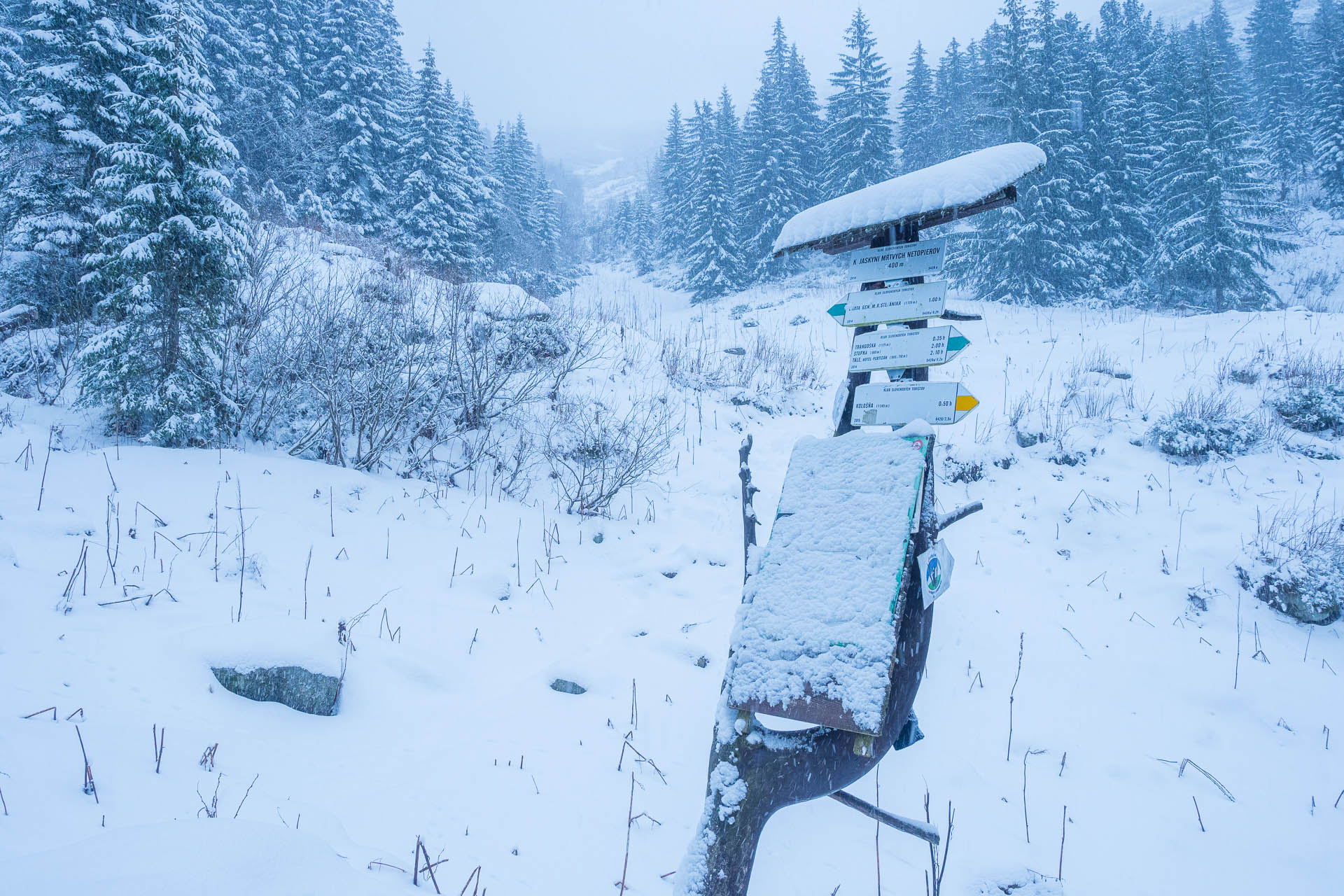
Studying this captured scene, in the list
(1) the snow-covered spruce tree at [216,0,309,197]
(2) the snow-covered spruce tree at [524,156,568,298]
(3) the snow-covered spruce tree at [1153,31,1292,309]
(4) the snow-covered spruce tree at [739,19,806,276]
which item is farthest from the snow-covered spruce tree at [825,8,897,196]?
(1) the snow-covered spruce tree at [216,0,309,197]

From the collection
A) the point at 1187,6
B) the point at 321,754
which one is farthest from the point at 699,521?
the point at 1187,6

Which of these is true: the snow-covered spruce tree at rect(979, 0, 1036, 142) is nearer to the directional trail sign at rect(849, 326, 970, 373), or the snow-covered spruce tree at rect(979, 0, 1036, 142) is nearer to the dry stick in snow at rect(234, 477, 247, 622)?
the directional trail sign at rect(849, 326, 970, 373)

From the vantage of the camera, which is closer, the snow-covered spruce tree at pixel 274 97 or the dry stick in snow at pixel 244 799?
the dry stick in snow at pixel 244 799

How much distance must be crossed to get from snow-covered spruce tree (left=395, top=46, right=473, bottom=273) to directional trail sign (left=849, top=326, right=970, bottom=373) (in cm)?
2010

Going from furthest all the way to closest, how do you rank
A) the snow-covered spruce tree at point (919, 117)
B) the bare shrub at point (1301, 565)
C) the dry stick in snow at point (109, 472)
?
the snow-covered spruce tree at point (919, 117), the dry stick in snow at point (109, 472), the bare shrub at point (1301, 565)

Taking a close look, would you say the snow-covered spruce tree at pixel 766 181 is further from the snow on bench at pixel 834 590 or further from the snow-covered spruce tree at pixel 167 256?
the snow on bench at pixel 834 590

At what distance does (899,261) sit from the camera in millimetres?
3254

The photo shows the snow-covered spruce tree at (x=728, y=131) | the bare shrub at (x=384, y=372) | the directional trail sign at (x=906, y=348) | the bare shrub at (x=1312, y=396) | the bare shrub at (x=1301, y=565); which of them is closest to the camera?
the directional trail sign at (x=906, y=348)

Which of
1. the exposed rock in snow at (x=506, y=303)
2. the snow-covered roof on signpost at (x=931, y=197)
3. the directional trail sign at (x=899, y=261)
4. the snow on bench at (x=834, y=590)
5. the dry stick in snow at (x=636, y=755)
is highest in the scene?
the exposed rock in snow at (x=506, y=303)

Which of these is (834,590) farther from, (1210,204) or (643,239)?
(643,239)

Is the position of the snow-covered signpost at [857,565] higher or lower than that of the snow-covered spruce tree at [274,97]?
Answer: lower

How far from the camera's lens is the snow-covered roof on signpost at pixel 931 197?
2.76 metres

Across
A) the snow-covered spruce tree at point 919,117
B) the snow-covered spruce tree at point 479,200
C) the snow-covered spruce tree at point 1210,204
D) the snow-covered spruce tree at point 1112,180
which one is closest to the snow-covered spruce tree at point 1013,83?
the snow-covered spruce tree at point 1112,180

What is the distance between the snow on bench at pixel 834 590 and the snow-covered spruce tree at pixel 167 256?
6.05 meters
